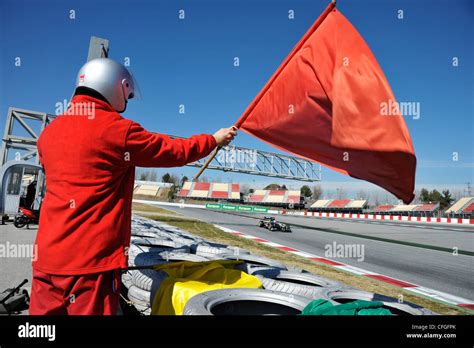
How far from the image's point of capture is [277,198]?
222 ft

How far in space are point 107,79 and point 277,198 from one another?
6638 centimetres

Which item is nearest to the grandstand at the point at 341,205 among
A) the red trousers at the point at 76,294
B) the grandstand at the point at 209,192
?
the grandstand at the point at 209,192

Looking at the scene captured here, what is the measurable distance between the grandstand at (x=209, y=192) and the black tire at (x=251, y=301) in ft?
221

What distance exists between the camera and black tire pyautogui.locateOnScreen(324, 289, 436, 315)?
2420 mm

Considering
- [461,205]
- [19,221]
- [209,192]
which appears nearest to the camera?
[19,221]

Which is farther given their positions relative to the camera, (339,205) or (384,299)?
(339,205)

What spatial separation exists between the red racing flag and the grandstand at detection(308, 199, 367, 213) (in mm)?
63879

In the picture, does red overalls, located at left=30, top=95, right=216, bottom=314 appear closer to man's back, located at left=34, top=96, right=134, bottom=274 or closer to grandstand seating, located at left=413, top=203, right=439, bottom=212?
man's back, located at left=34, top=96, right=134, bottom=274

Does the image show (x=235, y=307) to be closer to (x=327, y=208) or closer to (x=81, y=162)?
(x=81, y=162)

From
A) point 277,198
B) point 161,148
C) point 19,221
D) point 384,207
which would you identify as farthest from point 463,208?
point 161,148

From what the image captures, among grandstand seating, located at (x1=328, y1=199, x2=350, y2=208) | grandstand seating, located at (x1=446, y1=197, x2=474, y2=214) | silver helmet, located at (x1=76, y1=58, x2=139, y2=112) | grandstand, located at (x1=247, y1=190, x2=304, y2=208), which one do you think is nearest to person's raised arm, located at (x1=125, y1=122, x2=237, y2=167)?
silver helmet, located at (x1=76, y1=58, x2=139, y2=112)

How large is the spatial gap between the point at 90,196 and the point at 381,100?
225 cm

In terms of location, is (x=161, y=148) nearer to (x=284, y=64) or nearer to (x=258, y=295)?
(x=258, y=295)

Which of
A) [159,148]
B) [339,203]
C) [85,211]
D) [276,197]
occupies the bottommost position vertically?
[339,203]
